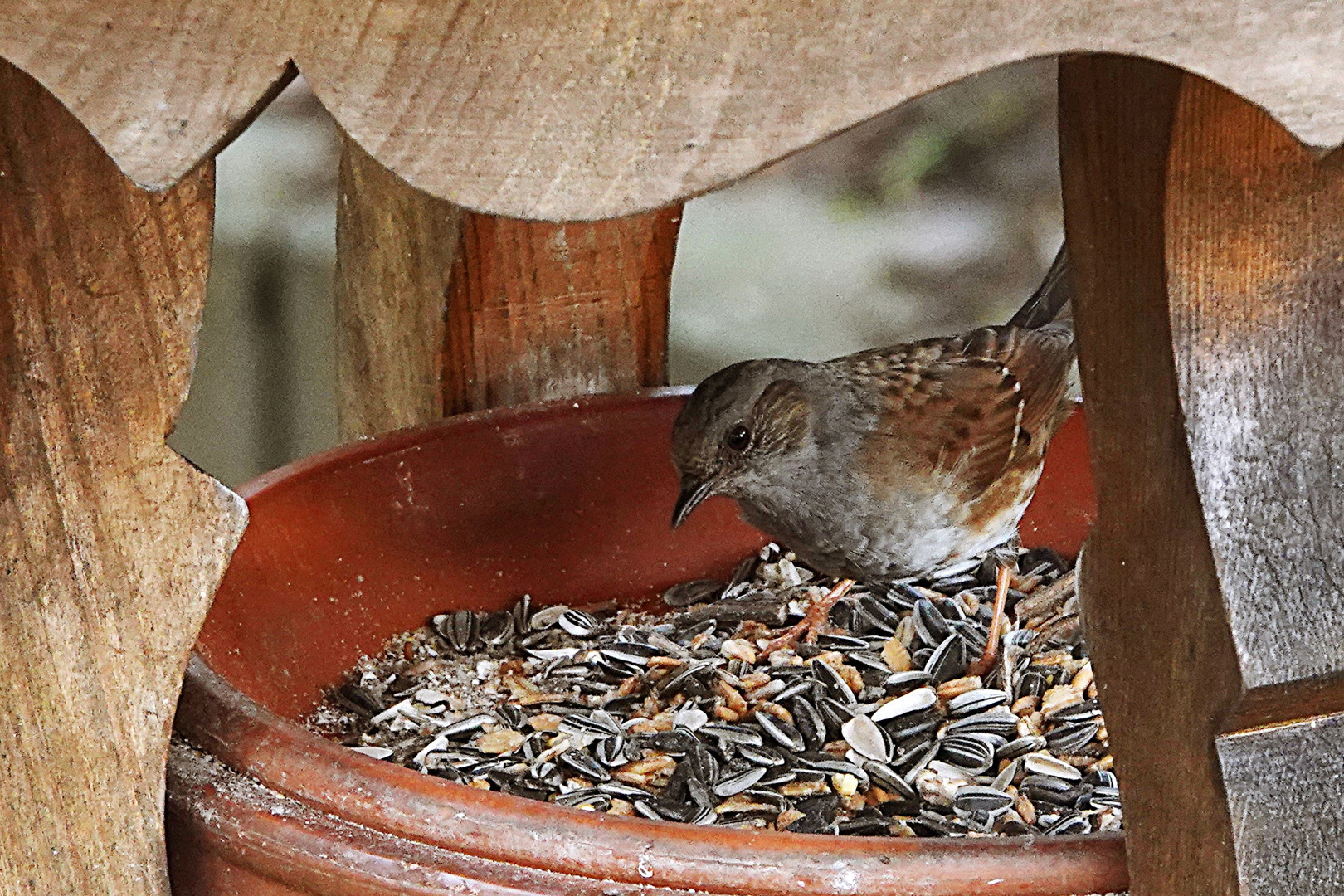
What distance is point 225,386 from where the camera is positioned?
3.69 m

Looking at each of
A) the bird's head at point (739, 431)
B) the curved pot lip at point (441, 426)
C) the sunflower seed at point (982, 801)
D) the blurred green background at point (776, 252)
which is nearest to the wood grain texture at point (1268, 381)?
the sunflower seed at point (982, 801)

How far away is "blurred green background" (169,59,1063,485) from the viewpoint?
10.5ft

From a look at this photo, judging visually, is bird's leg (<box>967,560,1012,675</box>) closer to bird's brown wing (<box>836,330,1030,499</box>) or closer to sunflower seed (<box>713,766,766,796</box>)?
bird's brown wing (<box>836,330,1030,499</box>)

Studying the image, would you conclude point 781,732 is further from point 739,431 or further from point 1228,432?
point 1228,432

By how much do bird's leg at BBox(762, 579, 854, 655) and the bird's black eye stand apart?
272mm

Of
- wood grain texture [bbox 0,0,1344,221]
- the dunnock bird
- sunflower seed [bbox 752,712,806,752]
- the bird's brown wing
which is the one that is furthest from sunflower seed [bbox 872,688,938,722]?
wood grain texture [bbox 0,0,1344,221]

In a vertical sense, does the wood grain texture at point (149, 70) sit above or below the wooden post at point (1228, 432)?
above

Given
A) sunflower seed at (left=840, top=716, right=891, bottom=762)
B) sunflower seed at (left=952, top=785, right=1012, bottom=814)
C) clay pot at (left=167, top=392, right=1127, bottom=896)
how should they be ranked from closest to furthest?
clay pot at (left=167, top=392, right=1127, bottom=896)
sunflower seed at (left=952, top=785, right=1012, bottom=814)
sunflower seed at (left=840, top=716, right=891, bottom=762)

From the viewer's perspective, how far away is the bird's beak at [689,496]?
2.12 meters

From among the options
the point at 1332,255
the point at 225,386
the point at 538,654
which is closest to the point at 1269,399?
the point at 1332,255

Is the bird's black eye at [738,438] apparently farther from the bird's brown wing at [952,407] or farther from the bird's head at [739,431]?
the bird's brown wing at [952,407]

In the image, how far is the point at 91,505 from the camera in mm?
1306

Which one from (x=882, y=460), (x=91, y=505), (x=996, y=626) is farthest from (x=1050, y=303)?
(x=91, y=505)

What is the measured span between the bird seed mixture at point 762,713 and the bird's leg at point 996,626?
0.05ft
